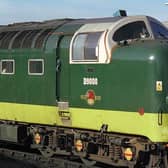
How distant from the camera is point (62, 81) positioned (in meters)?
12.6

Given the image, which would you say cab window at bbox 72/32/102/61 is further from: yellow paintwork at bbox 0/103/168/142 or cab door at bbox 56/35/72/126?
yellow paintwork at bbox 0/103/168/142

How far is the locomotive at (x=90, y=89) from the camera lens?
1094 centimetres

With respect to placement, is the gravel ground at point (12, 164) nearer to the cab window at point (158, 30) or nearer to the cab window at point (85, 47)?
the cab window at point (85, 47)

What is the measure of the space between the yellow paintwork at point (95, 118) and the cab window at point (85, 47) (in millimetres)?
1152

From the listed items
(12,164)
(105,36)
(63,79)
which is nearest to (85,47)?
(105,36)

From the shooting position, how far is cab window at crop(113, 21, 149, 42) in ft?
38.9

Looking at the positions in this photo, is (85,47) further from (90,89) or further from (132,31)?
(132,31)

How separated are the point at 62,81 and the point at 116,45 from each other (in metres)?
1.72

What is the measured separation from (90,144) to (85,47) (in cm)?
217

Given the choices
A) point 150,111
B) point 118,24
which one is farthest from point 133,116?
point 118,24

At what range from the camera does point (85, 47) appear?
1198cm

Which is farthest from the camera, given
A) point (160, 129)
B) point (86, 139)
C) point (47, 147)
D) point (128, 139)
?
point (47, 147)

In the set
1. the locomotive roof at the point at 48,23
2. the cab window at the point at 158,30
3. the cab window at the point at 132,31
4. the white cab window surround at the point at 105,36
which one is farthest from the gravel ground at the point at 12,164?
the cab window at the point at 158,30

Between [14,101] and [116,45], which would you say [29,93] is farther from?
[116,45]
